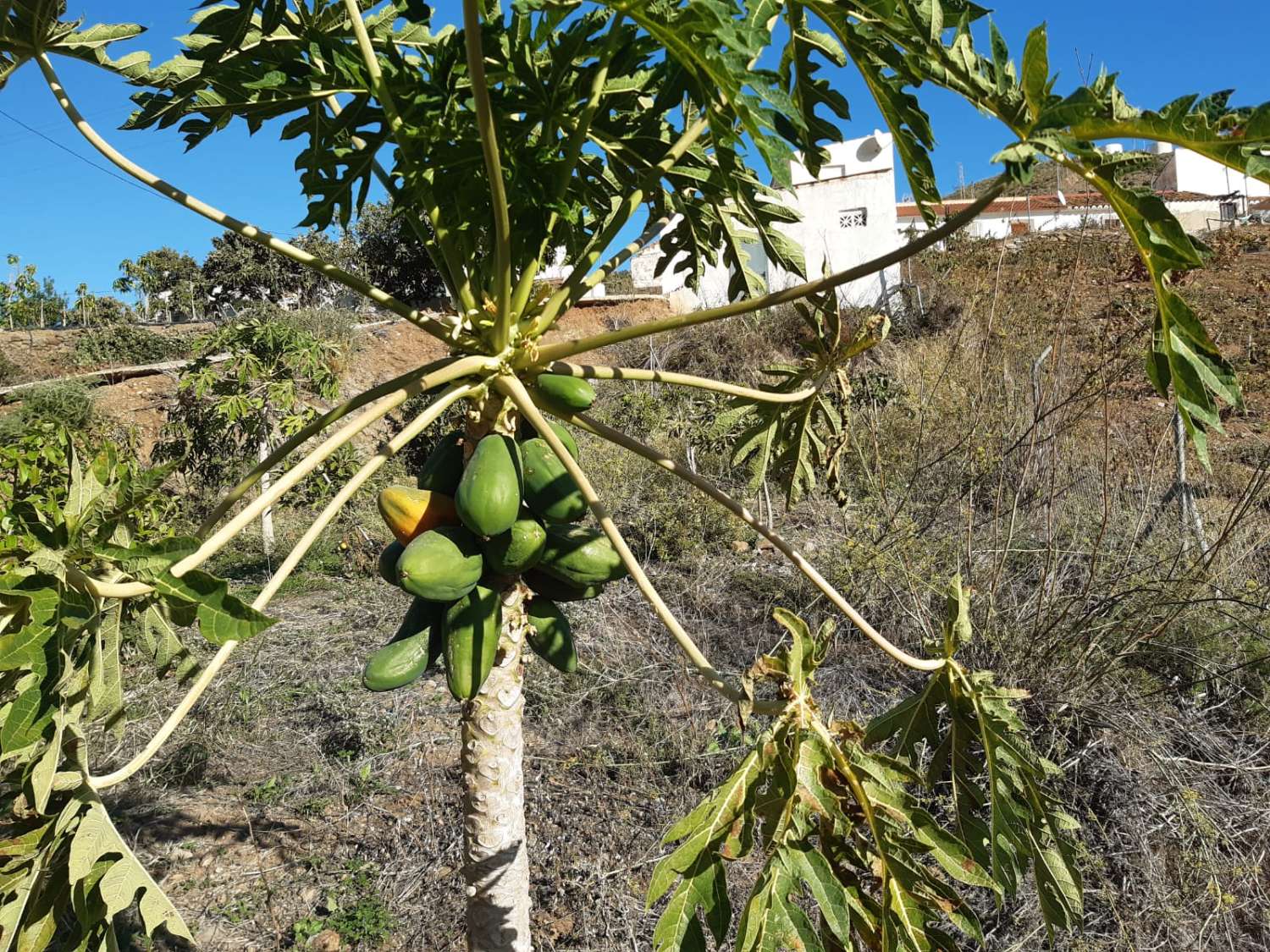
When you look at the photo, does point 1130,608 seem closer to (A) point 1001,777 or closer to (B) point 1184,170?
(A) point 1001,777

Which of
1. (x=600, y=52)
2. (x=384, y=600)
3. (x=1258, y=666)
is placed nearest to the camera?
(x=600, y=52)

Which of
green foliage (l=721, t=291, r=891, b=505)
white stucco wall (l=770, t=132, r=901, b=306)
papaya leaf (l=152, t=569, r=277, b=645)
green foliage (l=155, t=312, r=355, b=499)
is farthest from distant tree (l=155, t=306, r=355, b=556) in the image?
white stucco wall (l=770, t=132, r=901, b=306)

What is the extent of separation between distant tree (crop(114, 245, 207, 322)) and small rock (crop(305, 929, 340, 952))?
2435 cm

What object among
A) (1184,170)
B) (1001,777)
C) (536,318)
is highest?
(1184,170)

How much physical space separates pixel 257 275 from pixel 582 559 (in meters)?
21.4

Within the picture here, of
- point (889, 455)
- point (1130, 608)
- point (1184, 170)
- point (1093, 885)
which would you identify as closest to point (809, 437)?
point (1093, 885)

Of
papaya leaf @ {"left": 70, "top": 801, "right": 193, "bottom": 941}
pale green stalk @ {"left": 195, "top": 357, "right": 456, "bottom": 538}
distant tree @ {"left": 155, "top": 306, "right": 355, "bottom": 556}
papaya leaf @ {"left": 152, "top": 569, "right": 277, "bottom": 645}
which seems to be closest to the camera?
papaya leaf @ {"left": 152, "top": 569, "right": 277, "bottom": 645}

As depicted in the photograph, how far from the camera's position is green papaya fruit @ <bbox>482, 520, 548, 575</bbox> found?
56.5 inches

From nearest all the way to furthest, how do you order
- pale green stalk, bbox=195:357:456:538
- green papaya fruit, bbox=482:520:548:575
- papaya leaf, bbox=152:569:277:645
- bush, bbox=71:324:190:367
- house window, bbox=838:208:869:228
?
papaya leaf, bbox=152:569:277:645
pale green stalk, bbox=195:357:456:538
green papaya fruit, bbox=482:520:548:575
house window, bbox=838:208:869:228
bush, bbox=71:324:190:367

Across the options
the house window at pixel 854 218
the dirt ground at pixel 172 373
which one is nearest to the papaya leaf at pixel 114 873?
the dirt ground at pixel 172 373

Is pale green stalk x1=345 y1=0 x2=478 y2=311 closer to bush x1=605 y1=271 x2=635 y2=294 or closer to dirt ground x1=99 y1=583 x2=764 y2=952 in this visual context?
dirt ground x1=99 y1=583 x2=764 y2=952

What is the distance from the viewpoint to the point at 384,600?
5668 mm

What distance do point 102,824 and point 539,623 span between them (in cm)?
76

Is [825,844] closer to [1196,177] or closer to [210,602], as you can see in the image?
[210,602]
